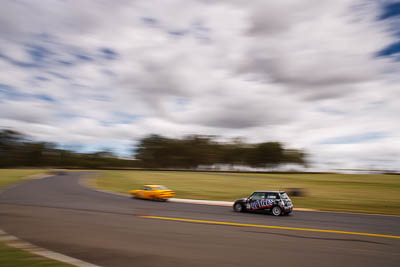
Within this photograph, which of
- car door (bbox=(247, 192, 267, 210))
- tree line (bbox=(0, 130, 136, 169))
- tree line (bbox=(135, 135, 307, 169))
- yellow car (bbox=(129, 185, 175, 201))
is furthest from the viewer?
tree line (bbox=(0, 130, 136, 169))

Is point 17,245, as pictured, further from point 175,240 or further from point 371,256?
point 371,256

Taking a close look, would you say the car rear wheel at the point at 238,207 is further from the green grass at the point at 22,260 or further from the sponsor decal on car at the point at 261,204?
the green grass at the point at 22,260

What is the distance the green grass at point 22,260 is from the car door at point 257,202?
10852 mm

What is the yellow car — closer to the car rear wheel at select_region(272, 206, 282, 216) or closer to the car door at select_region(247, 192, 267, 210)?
the car door at select_region(247, 192, 267, 210)

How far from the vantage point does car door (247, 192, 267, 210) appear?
14477 mm

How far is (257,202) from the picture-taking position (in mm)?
14609

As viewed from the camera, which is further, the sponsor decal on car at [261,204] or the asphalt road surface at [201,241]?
the sponsor decal on car at [261,204]

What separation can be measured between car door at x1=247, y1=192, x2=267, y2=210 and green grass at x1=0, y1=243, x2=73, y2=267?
1085 cm

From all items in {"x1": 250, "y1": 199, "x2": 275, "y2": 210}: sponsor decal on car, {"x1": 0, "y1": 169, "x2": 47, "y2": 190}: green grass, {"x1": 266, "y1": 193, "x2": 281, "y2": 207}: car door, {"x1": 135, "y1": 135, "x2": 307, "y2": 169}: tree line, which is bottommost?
{"x1": 0, "y1": 169, "x2": 47, "y2": 190}: green grass

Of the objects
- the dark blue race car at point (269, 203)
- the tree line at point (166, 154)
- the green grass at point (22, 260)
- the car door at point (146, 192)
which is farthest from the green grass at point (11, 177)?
the tree line at point (166, 154)

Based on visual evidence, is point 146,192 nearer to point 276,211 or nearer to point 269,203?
point 269,203

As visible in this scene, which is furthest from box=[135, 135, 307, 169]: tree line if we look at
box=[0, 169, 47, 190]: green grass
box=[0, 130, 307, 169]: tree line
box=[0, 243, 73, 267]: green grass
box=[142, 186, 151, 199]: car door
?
box=[0, 243, 73, 267]: green grass

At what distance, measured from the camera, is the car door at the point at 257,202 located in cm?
1448

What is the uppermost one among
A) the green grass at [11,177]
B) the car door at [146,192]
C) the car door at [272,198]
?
the car door at [272,198]
